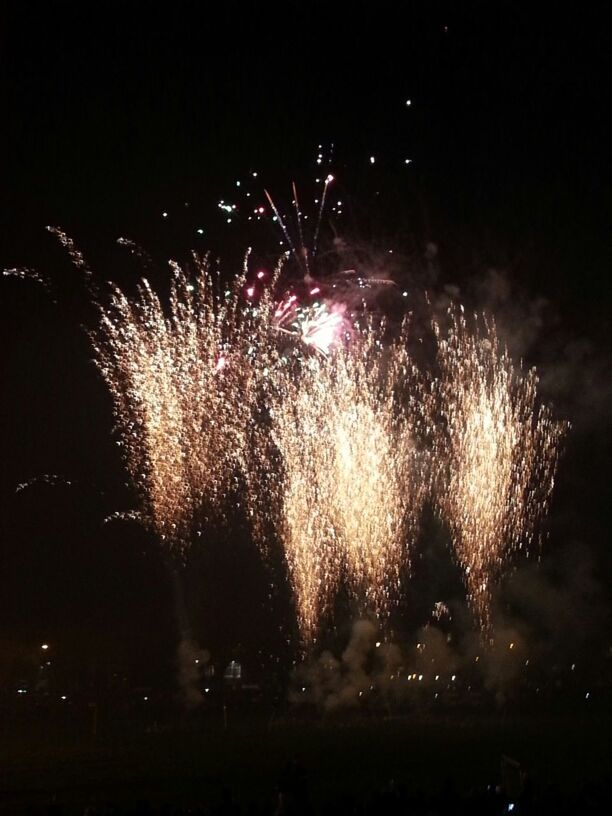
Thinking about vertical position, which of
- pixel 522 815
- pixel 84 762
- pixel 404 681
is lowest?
pixel 522 815

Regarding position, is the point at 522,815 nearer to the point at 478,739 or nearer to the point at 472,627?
the point at 478,739

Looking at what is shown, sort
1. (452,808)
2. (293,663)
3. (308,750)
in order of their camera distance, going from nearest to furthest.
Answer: (452,808)
(308,750)
(293,663)

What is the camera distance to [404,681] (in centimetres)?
3134

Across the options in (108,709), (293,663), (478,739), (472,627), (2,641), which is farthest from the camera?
(472,627)

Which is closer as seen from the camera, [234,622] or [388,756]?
[388,756]

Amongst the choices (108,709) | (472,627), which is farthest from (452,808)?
(472,627)

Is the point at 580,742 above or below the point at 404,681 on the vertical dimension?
below

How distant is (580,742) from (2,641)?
17700mm

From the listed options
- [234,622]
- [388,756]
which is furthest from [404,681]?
[388,756]

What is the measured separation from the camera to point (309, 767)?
46.8 feet

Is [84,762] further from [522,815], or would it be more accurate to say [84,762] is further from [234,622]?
[234,622]

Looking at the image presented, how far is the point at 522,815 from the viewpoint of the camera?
8742mm

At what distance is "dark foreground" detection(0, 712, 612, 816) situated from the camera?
8977mm

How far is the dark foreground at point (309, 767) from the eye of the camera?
8977mm
